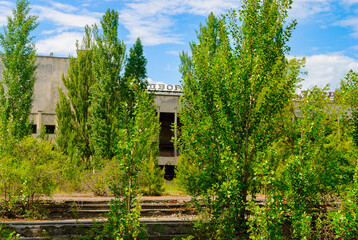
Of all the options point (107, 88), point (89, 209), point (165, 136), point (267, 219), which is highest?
point (107, 88)

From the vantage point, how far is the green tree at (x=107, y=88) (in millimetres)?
25547

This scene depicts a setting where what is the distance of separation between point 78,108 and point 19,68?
5105 mm

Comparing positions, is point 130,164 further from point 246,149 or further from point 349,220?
point 349,220

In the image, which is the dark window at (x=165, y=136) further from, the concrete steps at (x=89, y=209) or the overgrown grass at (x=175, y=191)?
the concrete steps at (x=89, y=209)

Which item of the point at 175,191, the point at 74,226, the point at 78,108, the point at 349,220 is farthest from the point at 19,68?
the point at 349,220

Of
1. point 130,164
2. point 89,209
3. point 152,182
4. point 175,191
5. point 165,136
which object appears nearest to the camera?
point 130,164

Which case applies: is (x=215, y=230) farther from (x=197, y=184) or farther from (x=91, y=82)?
(x=91, y=82)

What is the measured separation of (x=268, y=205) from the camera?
8.66m

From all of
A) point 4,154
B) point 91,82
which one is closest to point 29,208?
point 4,154

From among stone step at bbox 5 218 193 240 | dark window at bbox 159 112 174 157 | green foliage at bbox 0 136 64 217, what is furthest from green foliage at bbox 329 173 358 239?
dark window at bbox 159 112 174 157

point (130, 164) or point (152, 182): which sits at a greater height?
point (130, 164)

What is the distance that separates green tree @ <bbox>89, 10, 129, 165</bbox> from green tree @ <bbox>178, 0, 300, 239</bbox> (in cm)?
1532

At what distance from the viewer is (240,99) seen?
10.5m

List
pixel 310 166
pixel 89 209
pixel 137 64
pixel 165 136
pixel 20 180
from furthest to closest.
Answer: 1. pixel 165 136
2. pixel 137 64
3. pixel 89 209
4. pixel 20 180
5. pixel 310 166
